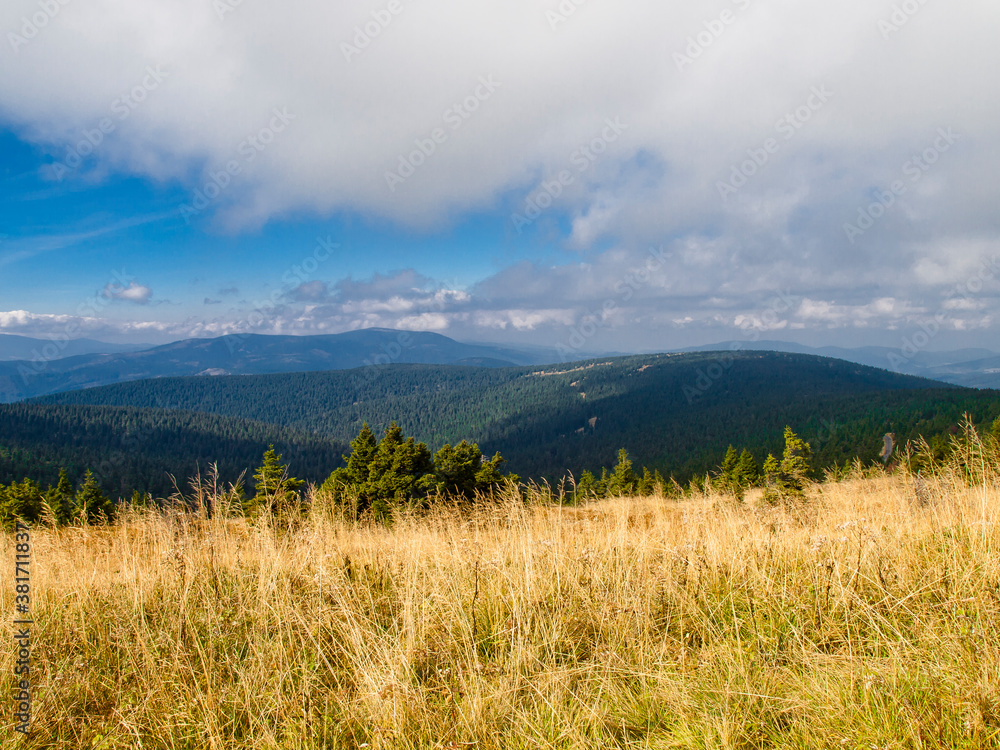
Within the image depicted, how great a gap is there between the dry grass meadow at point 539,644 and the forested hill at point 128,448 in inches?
5538

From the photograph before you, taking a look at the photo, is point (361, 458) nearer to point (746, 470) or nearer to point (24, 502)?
point (24, 502)

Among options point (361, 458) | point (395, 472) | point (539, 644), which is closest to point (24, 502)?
point (361, 458)

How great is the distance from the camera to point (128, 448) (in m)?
171

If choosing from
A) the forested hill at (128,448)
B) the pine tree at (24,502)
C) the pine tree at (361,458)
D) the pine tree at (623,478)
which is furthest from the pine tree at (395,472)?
the forested hill at (128,448)

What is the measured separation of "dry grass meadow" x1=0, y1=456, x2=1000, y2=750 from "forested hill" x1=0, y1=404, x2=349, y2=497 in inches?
5538

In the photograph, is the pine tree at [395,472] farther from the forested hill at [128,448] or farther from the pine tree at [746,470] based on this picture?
the forested hill at [128,448]

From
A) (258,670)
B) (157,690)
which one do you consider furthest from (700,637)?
(157,690)

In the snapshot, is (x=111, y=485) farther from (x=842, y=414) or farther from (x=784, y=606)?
(x=842, y=414)

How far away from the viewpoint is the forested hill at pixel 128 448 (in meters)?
127

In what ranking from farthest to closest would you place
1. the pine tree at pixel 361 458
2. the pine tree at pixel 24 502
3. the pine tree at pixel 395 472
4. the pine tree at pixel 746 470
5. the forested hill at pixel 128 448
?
the forested hill at pixel 128 448
the pine tree at pixel 746 470
the pine tree at pixel 24 502
the pine tree at pixel 361 458
the pine tree at pixel 395 472

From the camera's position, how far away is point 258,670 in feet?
9.74

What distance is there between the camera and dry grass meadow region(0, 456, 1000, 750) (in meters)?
2.29

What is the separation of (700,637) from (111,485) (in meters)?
160

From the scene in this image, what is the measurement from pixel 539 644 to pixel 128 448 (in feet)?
731
